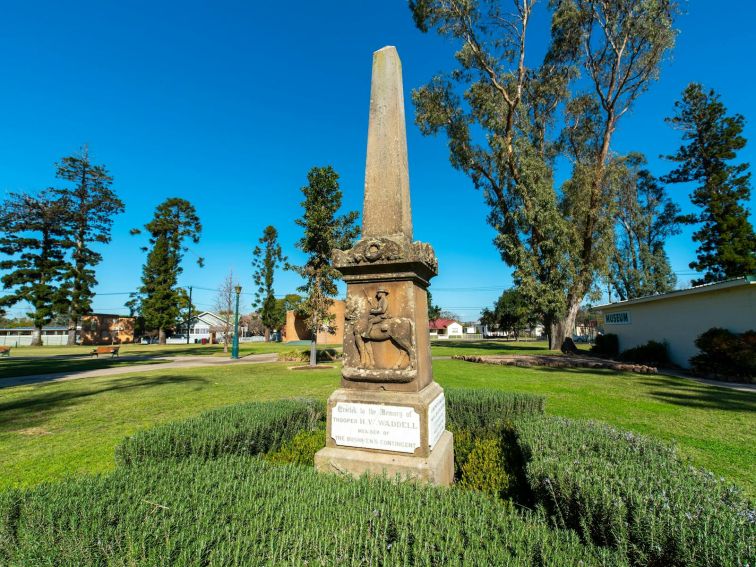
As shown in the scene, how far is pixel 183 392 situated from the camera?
1005cm

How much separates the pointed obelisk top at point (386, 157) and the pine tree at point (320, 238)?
1267 cm

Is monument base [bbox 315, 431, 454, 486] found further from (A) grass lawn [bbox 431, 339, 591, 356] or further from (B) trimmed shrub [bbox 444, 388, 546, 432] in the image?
(A) grass lawn [bbox 431, 339, 591, 356]

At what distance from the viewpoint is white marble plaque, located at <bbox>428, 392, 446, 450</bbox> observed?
347 centimetres

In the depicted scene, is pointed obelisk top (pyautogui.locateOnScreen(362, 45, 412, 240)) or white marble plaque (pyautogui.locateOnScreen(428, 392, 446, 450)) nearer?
white marble plaque (pyautogui.locateOnScreen(428, 392, 446, 450))

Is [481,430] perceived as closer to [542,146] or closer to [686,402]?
[686,402]

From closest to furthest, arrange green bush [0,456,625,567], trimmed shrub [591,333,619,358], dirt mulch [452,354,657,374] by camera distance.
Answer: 1. green bush [0,456,625,567]
2. dirt mulch [452,354,657,374]
3. trimmed shrub [591,333,619,358]

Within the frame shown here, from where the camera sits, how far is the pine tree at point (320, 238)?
17.0m

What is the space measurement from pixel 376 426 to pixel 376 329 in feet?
3.24

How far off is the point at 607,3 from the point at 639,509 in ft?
91.1

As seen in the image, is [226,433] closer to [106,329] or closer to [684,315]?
[684,315]

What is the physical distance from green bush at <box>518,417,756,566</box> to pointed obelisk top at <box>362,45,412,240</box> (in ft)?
8.95

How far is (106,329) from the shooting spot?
49969 millimetres

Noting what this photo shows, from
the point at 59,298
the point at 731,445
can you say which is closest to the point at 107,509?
the point at 731,445

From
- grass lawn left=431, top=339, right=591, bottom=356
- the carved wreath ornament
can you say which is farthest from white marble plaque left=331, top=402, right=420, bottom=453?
grass lawn left=431, top=339, right=591, bottom=356
